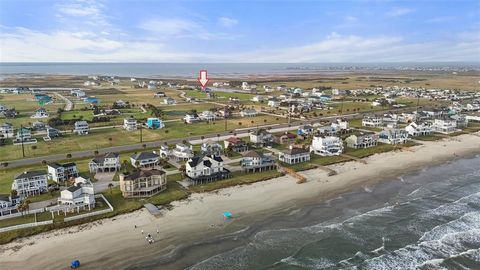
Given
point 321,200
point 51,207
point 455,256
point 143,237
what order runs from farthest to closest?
point 321,200
point 51,207
point 143,237
point 455,256

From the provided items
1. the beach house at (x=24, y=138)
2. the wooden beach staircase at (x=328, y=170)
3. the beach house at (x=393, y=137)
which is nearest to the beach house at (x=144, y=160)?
the wooden beach staircase at (x=328, y=170)

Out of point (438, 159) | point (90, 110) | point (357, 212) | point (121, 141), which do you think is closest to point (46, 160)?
point (121, 141)

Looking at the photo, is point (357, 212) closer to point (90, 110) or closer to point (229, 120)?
point (229, 120)

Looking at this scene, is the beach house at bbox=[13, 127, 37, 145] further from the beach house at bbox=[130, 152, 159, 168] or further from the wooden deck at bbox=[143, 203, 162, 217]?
the wooden deck at bbox=[143, 203, 162, 217]

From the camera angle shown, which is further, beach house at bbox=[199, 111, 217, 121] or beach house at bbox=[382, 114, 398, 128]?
beach house at bbox=[199, 111, 217, 121]

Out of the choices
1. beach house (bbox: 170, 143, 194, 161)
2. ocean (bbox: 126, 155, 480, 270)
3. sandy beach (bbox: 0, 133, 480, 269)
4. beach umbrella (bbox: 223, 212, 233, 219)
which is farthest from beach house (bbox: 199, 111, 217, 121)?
beach umbrella (bbox: 223, 212, 233, 219)

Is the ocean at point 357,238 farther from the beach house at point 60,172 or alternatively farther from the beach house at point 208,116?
the beach house at point 208,116

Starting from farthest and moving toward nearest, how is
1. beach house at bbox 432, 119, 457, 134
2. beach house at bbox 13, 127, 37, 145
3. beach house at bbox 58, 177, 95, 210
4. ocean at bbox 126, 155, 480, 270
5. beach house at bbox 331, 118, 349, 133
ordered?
beach house at bbox 432, 119, 457, 134 → beach house at bbox 331, 118, 349, 133 → beach house at bbox 13, 127, 37, 145 → beach house at bbox 58, 177, 95, 210 → ocean at bbox 126, 155, 480, 270
